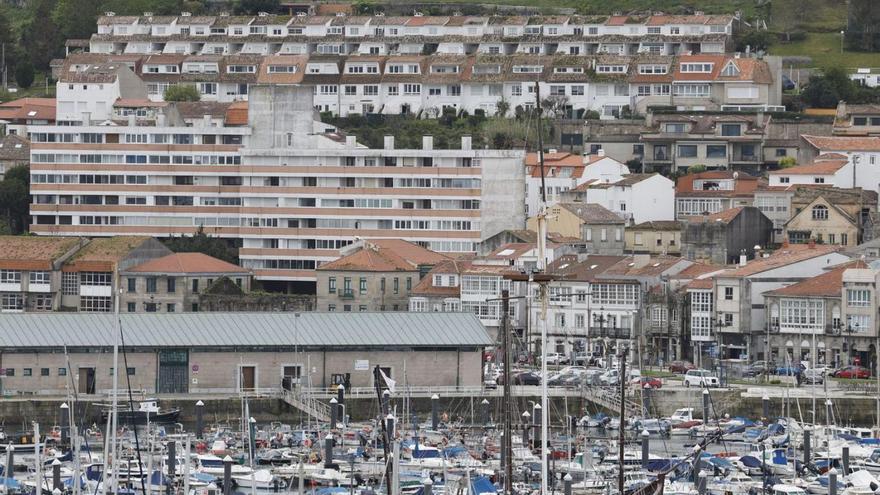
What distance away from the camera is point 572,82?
150 meters

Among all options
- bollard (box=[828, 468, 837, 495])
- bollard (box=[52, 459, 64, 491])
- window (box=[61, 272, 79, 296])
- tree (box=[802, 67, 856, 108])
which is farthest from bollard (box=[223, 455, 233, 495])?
tree (box=[802, 67, 856, 108])

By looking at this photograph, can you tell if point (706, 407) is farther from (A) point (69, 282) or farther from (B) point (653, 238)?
(A) point (69, 282)

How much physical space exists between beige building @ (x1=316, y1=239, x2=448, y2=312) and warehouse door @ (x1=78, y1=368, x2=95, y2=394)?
21.9 meters

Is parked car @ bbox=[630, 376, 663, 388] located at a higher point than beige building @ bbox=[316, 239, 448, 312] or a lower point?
lower

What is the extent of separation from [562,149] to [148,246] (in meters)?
27.4

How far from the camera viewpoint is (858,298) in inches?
4264

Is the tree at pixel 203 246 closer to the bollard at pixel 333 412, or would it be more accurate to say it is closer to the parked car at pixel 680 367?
the parked car at pixel 680 367

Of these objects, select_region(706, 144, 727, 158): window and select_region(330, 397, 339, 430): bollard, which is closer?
select_region(330, 397, 339, 430): bollard

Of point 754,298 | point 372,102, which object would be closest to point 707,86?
point 372,102

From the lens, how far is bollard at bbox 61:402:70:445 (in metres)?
88.4

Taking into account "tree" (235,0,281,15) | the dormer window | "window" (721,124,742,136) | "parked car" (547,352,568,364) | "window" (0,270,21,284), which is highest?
"tree" (235,0,281,15)

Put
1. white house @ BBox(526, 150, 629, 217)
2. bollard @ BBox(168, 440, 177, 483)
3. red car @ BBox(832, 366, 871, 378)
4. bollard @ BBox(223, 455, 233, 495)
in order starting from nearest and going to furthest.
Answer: bollard @ BBox(223, 455, 233, 495), bollard @ BBox(168, 440, 177, 483), red car @ BBox(832, 366, 871, 378), white house @ BBox(526, 150, 629, 217)

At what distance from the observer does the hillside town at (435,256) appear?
86.1m

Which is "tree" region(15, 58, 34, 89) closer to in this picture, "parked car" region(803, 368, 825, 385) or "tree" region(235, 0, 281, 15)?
"tree" region(235, 0, 281, 15)
